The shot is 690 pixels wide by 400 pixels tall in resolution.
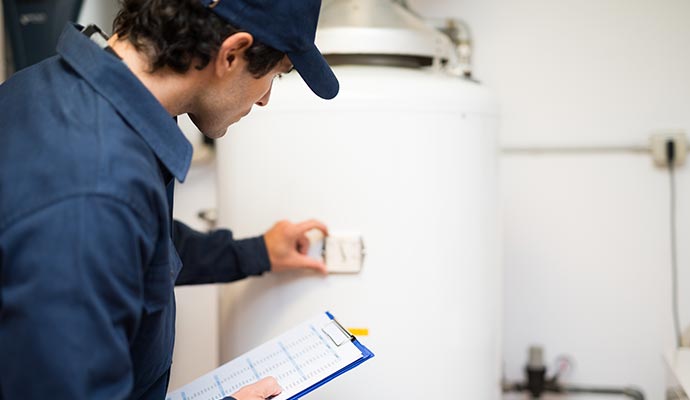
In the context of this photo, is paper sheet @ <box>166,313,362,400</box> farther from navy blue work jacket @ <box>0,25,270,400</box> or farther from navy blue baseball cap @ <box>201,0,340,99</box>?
navy blue baseball cap @ <box>201,0,340,99</box>

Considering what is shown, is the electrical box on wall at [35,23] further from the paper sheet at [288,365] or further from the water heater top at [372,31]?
the paper sheet at [288,365]

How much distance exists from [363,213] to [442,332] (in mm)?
244

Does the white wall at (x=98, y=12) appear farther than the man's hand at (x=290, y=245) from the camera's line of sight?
Yes

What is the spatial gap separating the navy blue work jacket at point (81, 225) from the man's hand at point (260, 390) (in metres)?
0.16

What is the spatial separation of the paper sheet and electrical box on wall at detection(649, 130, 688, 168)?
37.6 inches

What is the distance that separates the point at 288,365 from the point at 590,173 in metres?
0.99

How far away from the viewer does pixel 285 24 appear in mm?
800

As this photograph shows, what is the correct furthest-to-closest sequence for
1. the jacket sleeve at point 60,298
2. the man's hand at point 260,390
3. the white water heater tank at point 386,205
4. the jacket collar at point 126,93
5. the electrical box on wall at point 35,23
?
the electrical box on wall at point 35,23 < the white water heater tank at point 386,205 < the man's hand at point 260,390 < the jacket collar at point 126,93 < the jacket sleeve at point 60,298

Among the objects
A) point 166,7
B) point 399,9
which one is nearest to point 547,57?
point 399,9

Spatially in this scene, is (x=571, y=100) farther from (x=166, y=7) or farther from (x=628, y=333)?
(x=166, y=7)

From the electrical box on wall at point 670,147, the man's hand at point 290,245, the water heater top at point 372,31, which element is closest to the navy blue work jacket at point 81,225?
the man's hand at point 290,245

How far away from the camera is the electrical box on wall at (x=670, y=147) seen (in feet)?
5.23

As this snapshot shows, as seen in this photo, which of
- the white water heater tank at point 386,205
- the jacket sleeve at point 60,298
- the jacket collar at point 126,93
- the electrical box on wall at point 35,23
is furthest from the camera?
the electrical box on wall at point 35,23

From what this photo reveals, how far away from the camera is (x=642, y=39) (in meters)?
1.62
